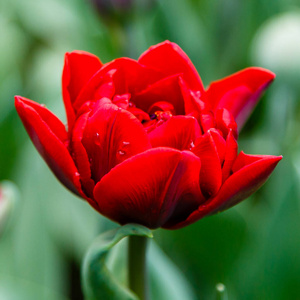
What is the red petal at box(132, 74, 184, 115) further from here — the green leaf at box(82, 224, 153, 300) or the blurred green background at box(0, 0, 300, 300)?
the blurred green background at box(0, 0, 300, 300)

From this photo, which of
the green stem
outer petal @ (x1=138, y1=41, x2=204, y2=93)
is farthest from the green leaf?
outer petal @ (x1=138, y1=41, x2=204, y2=93)

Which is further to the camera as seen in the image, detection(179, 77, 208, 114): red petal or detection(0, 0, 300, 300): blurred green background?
detection(0, 0, 300, 300): blurred green background

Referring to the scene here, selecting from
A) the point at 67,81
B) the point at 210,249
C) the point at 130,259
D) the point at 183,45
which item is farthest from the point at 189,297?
the point at 183,45

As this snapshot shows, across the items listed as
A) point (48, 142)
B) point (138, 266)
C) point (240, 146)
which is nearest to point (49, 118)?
point (48, 142)

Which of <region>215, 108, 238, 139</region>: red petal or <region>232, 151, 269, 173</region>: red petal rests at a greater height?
<region>215, 108, 238, 139</region>: red petal

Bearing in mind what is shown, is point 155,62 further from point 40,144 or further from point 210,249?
point 210,249

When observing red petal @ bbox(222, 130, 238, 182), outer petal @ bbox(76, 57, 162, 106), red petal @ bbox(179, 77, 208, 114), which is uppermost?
outer petal @ bbox(76, 57, 162, 106)
